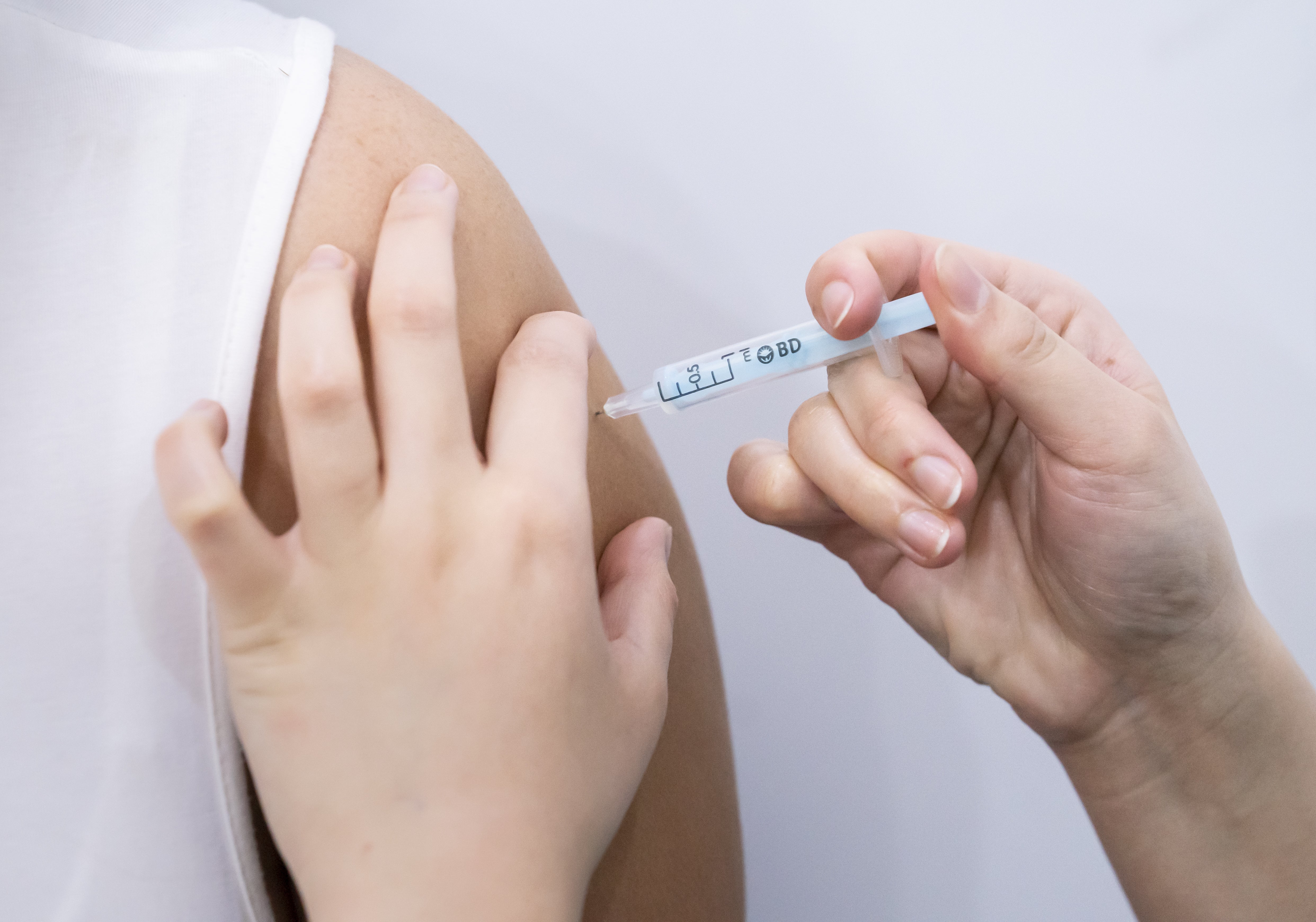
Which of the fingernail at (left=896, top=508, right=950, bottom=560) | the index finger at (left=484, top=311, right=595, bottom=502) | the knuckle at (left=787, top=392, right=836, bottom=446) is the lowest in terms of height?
the fingernail at (left=896, top=508, right=950, bottom=560)

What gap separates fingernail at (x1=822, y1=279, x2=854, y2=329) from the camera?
0.66 m

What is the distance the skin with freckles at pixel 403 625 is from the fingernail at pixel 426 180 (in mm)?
65

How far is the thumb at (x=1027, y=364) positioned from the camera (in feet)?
2.04

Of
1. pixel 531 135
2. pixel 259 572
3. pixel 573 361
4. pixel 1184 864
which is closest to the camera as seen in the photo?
pixel 259 572

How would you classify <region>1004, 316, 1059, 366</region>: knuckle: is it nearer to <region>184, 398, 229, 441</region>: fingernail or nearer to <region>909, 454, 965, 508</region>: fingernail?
<region>909, 454, 965, 508</region>: fingernail

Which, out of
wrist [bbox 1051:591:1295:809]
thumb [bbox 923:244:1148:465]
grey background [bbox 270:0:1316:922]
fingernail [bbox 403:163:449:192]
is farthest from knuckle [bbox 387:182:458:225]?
wrist [bbox 1051:591:1295:809]

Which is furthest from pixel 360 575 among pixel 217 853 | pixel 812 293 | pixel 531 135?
pixel 531 135

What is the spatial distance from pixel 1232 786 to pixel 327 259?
945 millimetres

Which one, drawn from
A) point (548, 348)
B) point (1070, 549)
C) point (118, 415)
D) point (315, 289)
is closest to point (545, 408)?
point (548, 348)

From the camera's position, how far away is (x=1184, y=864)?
788mm

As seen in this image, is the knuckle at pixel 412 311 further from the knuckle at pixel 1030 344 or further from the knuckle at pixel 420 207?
the knuckle at pixel 1030 344

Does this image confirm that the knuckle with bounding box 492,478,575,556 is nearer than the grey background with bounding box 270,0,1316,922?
Yes

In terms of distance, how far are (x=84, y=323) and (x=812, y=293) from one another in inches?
21.4

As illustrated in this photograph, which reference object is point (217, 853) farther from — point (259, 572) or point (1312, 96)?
point (1312, 96)
